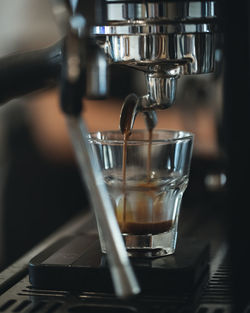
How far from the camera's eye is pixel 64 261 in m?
0.65

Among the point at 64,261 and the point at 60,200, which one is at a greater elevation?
the point at 64,261

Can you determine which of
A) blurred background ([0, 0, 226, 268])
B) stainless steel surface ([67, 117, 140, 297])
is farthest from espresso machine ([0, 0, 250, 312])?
blurred background ([0, 0, 226, 268])

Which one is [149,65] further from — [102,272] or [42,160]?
[42,160]

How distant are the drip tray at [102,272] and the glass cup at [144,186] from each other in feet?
0.07

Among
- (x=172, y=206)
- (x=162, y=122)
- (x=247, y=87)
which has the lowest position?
(x=162, y=122)

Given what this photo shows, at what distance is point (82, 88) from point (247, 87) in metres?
0.18

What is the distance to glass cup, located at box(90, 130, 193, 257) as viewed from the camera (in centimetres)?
66

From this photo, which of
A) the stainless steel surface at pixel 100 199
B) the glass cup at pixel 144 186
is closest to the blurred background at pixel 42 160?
the glass cup at pixel 144 186

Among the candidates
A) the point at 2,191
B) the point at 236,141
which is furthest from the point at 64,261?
the point at 2,191

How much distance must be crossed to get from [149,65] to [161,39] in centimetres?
3

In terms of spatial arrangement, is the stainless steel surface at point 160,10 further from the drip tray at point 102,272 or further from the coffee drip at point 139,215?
the drip tray at point 102,272

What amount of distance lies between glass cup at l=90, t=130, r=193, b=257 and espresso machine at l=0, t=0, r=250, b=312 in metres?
0.02

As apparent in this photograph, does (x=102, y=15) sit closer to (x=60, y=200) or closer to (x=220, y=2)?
(x=220, y=2)

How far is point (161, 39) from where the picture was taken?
0.61m
